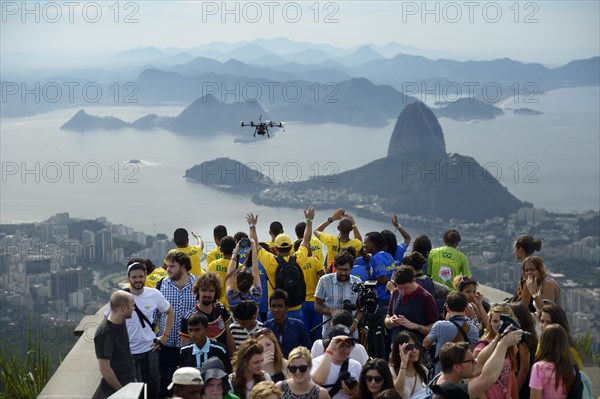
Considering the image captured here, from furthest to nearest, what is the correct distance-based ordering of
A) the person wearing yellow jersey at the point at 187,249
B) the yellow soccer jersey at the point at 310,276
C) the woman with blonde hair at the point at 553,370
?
the person wearing yellow jersey at the point at 187,249
the yellow soccer jersey at the point at 310,276
the woman with blonde hair at the point at 553,370

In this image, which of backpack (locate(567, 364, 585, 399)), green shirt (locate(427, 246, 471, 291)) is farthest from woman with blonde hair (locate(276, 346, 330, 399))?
green shirt (locate(427, 246, 471, 291))

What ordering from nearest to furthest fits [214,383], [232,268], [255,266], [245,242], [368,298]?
[214,383] → [368,298] → [255,266] → [232,268] → [245,242]

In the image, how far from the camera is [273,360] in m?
6.77

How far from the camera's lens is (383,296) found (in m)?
9.06

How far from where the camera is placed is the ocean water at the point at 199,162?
10069 cm

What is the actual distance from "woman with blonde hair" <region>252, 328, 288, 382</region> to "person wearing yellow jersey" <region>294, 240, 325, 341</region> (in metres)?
2.24

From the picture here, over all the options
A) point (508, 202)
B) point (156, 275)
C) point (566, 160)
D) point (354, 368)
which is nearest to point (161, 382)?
point (156, 275)

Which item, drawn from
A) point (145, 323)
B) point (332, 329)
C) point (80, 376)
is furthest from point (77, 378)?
point (332, 329)

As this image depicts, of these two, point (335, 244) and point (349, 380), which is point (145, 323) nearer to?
point (349, 380)

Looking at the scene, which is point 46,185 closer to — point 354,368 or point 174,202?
point 174,202

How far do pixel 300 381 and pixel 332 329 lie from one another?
0.82m

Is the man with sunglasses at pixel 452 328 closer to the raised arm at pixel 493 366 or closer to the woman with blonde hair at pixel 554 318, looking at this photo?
the woman with blonde hair at pixel 554 318

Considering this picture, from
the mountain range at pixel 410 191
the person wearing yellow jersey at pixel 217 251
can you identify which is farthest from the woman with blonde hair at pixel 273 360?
the mountain range at pixel 410 191

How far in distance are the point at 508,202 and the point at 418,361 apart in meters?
112
